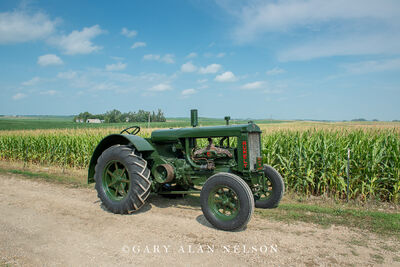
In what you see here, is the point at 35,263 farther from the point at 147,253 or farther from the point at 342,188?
the point at 342,188

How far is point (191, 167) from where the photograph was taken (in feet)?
17.1

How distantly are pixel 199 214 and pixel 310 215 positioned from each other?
1.98 m

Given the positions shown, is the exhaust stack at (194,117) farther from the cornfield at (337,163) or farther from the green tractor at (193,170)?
the cornfield at (337,163)

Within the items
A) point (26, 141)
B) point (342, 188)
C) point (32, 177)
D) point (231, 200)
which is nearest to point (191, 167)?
point (231, 200)

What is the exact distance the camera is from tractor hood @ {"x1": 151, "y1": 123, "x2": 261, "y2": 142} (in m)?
4.71

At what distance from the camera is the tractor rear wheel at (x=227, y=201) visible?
400 cm

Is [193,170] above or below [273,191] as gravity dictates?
above

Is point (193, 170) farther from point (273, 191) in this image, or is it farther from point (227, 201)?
point (273, 191)

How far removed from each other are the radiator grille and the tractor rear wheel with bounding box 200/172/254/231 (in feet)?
2.28

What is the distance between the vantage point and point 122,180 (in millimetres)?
5219

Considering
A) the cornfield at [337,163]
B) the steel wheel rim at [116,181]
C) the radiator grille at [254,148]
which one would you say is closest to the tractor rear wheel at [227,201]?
the radiator grille at [254,148]

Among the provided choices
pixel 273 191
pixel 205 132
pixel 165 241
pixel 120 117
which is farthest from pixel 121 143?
pixel 120 117

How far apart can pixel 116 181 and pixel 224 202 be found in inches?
87.2

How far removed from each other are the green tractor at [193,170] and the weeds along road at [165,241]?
0.34 m
